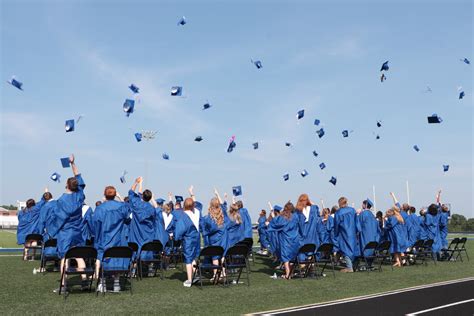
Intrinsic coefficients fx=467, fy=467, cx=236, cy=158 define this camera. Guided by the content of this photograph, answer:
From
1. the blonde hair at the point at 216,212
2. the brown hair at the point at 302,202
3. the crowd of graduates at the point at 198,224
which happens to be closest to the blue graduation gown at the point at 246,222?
the crowd of graduates at the point at 198,224

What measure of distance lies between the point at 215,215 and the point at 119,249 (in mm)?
2671

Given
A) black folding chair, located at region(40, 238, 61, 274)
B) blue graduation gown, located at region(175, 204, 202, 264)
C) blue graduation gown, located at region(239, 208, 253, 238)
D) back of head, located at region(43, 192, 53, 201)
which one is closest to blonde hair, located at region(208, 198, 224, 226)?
blue graduation gown, located at region(175, 204, 202, 264)

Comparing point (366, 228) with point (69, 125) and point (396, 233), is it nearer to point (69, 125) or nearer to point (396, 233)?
point (396, 233)

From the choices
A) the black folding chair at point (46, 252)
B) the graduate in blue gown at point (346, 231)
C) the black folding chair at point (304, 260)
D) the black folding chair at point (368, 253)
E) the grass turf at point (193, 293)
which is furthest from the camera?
the graduate in blue gown at point (346, 231)

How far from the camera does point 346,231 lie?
12031mm

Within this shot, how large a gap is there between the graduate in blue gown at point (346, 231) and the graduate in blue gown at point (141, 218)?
4.84m

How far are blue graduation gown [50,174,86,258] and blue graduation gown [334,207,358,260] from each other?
21.8 feet

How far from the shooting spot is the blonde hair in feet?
31.6

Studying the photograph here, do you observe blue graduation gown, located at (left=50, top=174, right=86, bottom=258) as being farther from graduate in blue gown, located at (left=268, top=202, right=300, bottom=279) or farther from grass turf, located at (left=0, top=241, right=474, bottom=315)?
graduate in blue gown, located at (left=268, top=202, right=300, bottom=279)

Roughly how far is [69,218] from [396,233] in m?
9.32

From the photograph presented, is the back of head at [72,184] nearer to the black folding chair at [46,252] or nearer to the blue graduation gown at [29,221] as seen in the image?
the black folding chair at [46,252]

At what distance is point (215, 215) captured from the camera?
970cm

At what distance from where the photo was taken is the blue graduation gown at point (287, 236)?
33.9ft

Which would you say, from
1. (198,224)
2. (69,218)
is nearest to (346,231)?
(198,224)
